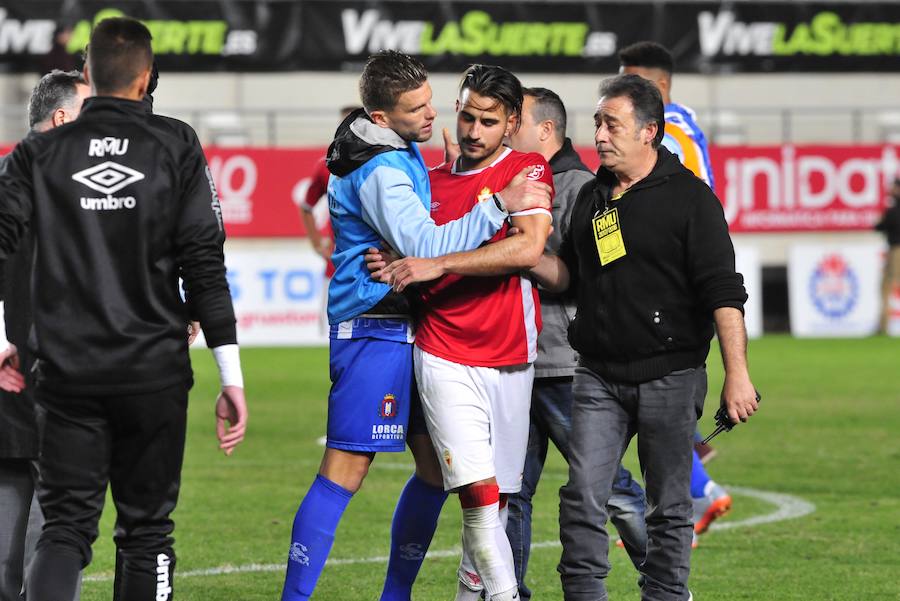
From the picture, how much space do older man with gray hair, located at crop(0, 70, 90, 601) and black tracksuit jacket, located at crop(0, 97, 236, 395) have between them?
66cm

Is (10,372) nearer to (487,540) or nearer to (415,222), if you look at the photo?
(415,222)

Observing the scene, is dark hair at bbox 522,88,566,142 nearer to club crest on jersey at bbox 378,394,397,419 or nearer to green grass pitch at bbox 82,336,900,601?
club crest on jersey at bbox 378,394,397,419

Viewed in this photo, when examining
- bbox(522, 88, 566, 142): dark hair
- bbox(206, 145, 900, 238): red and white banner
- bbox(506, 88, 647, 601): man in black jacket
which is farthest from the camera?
bbox(206, 145, 900, 238): red and white banner

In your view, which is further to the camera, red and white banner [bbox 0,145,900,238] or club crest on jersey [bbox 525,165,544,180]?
red and white banner [bbox 0,145,900,238]

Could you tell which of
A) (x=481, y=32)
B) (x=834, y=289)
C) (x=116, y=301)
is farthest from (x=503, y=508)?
(x=481, y=32)

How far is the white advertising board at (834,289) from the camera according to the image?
79.0 ft

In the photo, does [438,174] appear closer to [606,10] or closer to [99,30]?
[99,30]

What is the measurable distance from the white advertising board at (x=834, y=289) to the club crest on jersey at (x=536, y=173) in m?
19.2

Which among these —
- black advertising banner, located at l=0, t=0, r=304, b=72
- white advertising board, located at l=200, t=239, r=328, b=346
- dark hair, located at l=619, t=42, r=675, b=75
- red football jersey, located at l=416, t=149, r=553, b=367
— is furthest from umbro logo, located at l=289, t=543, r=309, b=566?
black advertising banner, located at l=0, t=0, r=304, b=72

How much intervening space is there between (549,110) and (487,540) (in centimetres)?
191

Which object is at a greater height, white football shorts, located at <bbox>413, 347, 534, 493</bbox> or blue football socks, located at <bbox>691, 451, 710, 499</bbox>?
white football shorts, located at <bbox>413, 347, 534, 493</bbox>

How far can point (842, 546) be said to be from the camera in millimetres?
7961

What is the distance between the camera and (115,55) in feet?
15.1

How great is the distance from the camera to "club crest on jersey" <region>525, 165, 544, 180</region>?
5556mm
